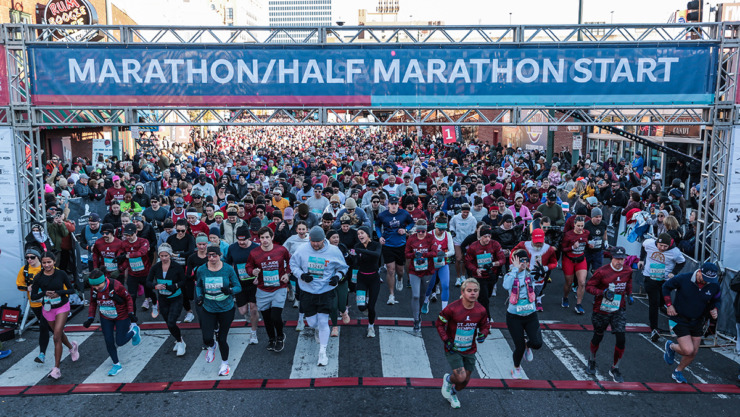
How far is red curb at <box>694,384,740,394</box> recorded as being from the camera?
299 inches

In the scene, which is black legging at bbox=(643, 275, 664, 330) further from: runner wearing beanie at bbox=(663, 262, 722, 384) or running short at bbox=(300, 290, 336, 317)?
running short at bbox=(300, 290, 336, 317)

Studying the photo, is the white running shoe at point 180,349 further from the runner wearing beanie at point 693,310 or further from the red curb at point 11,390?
the runner wearing beanie at point 693,310

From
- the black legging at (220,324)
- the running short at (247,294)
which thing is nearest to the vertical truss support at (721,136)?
the running short at (247,294)

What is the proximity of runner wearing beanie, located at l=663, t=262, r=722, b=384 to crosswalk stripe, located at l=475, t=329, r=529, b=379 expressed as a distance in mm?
2086

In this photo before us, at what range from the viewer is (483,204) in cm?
1302

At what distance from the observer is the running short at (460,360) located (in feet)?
22.3

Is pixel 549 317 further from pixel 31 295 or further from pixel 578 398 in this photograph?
pixel 31 295

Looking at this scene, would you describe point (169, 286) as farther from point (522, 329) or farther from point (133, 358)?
point (522, 329)

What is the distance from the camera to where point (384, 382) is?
762 cm

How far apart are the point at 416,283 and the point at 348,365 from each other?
5.88 feet

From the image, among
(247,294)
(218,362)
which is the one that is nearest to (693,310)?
(247,294)

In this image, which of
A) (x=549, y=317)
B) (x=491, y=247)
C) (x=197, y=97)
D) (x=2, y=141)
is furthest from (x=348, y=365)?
(x=2, y=141)

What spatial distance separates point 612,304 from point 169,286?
6077 millimetres

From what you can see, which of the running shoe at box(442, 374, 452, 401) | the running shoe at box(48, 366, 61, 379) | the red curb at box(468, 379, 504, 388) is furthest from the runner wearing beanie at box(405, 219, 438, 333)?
the running shoe at box(48, 366, 61, 379)
